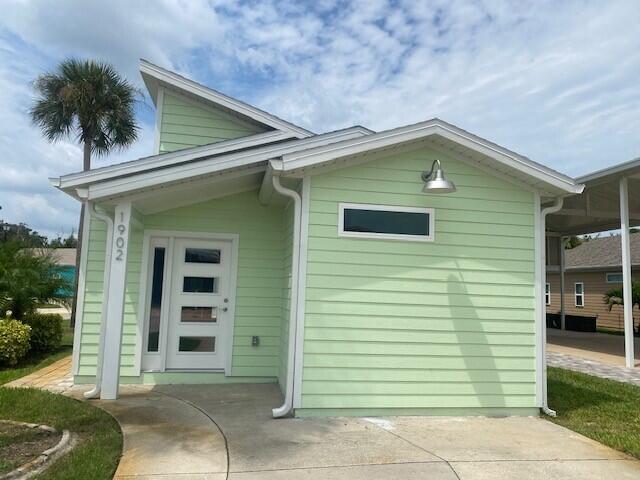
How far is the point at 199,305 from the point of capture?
690 centimetres

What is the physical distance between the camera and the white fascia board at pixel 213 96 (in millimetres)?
7512

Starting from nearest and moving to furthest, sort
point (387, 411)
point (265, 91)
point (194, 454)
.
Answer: point (194, 454)
point (387, 411)
point (265, 91)

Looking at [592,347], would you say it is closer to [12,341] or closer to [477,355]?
[477,355]

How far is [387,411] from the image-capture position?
17.2 feet

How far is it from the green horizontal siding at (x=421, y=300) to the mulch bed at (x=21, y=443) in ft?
7.85

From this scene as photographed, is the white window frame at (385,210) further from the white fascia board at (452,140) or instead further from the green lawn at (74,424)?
the green lawn at (74,424)

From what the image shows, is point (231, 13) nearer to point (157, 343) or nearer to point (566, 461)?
point (157, 343)

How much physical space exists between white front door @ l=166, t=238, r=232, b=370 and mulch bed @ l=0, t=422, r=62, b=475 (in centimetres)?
245

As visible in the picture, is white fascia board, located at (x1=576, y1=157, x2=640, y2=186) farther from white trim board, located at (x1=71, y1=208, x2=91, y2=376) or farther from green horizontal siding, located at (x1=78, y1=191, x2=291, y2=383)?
white trim board, located at (x1=71, y1=208, x2=91, y2=376)

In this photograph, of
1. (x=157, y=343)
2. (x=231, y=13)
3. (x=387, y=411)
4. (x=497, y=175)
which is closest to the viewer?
(x=387, y=411)

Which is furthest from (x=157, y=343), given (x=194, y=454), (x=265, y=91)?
(x=265, y=91)

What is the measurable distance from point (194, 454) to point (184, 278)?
339 centimetres

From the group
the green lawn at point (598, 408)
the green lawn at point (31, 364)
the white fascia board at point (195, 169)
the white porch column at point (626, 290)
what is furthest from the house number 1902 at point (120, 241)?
the white porch column at point (626, 290)

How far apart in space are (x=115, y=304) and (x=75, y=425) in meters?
1.40
